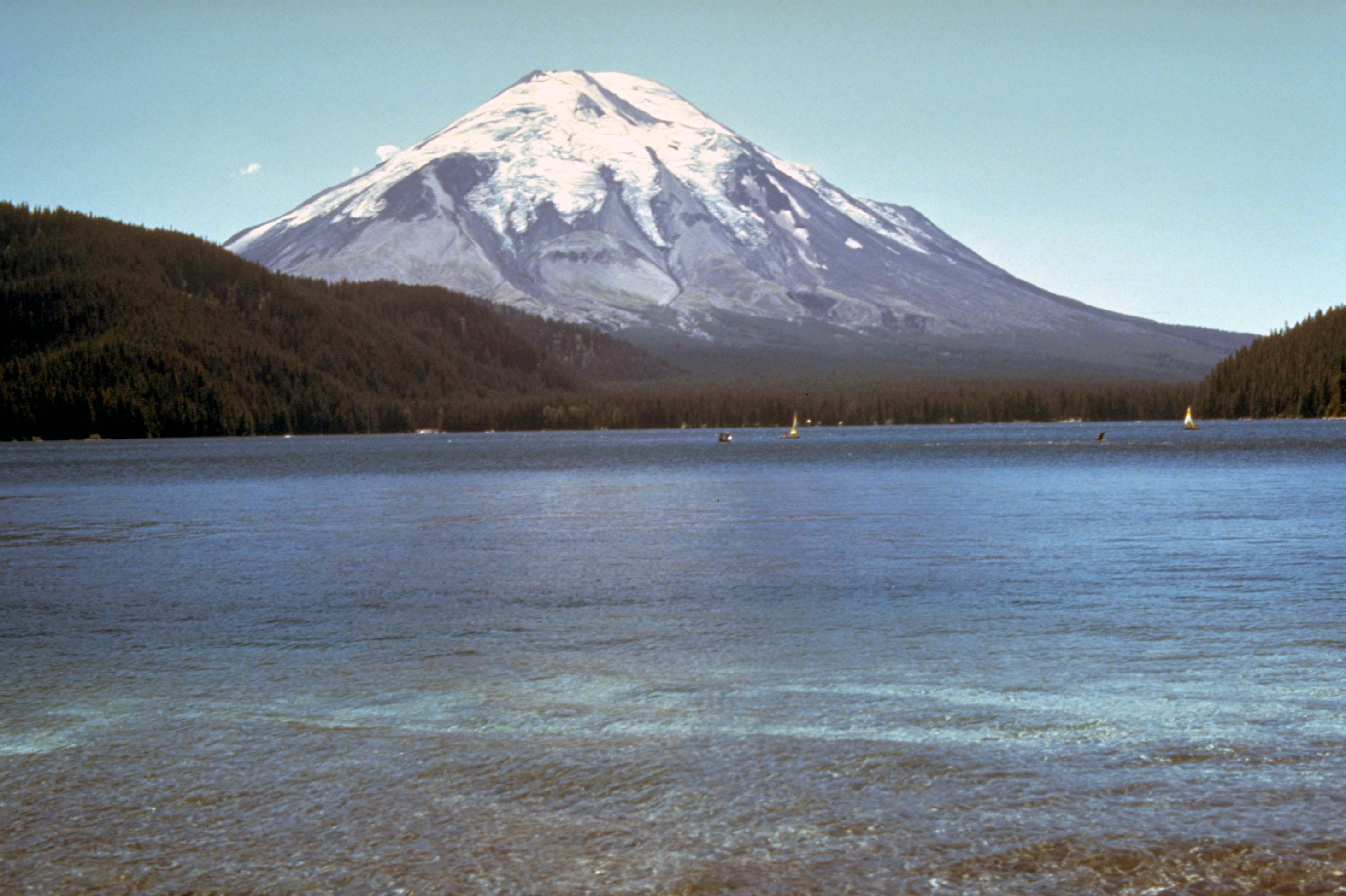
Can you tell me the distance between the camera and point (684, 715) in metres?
14.7

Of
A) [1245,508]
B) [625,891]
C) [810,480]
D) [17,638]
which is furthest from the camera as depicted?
[810,480]

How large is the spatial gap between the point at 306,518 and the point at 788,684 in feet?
123

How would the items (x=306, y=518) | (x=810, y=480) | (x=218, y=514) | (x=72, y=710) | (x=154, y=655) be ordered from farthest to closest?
1. (x=810, y=480)
2. (x=218, y=514)
3. (x=306, y=518)
4. (x=154, y=655)
5. (x=72, y=710)

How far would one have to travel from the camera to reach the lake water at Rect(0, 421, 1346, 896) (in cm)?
993

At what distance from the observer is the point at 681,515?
4912 cm

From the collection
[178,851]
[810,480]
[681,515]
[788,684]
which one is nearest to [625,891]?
[178,851]

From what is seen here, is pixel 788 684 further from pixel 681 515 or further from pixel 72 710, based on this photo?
pixel 681 515

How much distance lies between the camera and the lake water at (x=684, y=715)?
993 cm

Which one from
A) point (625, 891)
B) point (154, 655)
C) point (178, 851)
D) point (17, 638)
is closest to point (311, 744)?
point (178, 851)

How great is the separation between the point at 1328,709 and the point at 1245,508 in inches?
1376

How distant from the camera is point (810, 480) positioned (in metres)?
74.6

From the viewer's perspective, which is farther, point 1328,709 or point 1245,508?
point 1245,508

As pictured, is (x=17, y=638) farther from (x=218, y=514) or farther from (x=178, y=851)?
(x=218, y=514)

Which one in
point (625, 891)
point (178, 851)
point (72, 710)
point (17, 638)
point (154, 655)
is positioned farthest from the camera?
point (17, 638)
